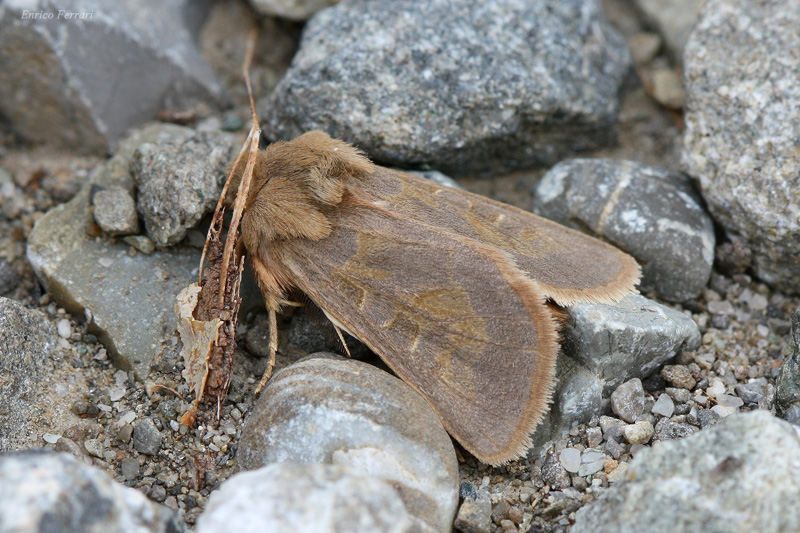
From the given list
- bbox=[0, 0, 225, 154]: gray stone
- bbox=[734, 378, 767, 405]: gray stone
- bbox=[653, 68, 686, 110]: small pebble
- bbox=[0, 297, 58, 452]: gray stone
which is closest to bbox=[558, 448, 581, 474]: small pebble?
bbox=[734, 378, 767, 405]: gray stone

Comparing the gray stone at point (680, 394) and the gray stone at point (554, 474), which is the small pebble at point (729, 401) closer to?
the gray stone at point (680, 394)

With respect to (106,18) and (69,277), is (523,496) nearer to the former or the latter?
(69,277)

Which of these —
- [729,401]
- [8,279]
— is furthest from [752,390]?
[8,279]

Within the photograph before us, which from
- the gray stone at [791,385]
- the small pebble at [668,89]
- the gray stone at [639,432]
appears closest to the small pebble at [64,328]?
the gray stone at [639,432]

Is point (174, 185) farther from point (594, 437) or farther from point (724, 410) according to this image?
point (724, 410)

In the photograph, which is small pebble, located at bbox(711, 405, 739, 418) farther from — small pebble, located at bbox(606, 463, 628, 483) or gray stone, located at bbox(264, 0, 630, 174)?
gray stone, located at bbox(264, 0, 630, 174)

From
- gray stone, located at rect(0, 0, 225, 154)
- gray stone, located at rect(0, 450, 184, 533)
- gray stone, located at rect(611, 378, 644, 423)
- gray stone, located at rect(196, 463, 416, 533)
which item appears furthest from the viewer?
gray stone, located at rect(0, 0, 225, 154)
